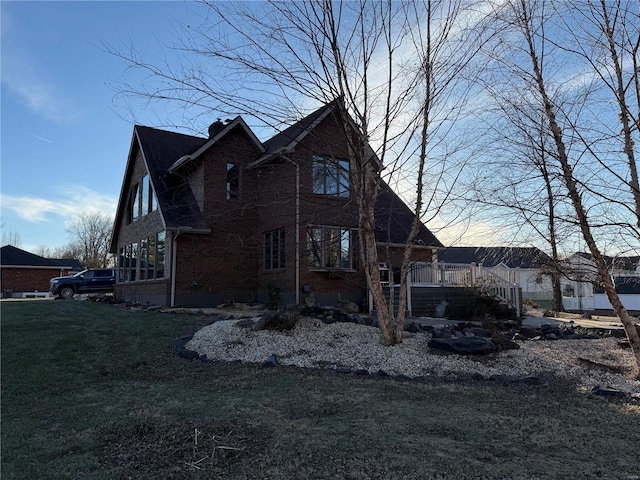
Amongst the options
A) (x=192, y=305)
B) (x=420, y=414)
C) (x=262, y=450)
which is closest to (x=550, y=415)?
(x=420, y=414)

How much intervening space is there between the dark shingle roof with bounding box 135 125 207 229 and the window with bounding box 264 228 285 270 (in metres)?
2.27

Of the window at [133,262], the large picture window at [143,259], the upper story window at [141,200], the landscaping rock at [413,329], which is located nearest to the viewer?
the landscaping rock at [413,329]

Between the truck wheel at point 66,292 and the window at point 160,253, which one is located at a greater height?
the window at point 160,253

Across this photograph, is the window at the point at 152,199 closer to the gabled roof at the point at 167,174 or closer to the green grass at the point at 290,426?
the gabled roof at the point at 167,174

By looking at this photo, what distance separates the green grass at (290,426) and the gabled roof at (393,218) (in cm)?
379

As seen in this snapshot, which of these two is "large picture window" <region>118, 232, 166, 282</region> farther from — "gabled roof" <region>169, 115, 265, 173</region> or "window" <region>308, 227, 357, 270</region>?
→ "window" <region>308, 227, 357, 270</region>

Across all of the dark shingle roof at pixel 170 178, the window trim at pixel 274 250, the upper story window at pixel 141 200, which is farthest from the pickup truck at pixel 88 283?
the window trim at pixel 274 250

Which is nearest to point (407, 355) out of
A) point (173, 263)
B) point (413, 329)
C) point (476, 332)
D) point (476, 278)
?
point (413, 329)

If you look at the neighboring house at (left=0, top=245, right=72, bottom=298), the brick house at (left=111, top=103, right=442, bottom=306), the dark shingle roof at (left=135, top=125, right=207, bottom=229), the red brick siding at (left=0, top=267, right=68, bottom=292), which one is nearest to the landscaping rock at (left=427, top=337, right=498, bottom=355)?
the brick house at (left=111, top=103, right=442, bottom=306)

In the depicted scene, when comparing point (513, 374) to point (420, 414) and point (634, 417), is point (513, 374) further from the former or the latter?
point (420, 414)

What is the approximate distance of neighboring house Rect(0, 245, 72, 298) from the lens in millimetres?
36406

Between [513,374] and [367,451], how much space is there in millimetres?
3887

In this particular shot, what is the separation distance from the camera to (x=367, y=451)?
3.37 metres

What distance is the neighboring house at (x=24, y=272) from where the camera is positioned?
3641 cm
